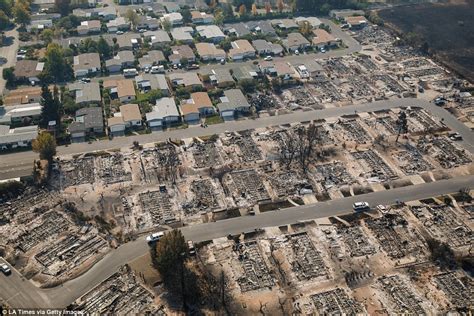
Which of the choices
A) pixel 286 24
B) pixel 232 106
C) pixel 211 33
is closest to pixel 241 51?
pixel 211 33

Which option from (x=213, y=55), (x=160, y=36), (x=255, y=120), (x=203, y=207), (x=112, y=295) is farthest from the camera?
(x=160, y=36)

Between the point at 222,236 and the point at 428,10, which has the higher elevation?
the point at 428,10

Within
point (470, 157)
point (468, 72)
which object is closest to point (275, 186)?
point (470, 157)

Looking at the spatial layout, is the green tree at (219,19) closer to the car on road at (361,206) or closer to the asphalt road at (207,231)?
the asphalt road at (207,231)

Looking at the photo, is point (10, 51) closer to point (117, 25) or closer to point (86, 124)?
point (117, 25)

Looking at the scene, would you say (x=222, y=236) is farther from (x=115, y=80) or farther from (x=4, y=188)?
(x=115, y=80)

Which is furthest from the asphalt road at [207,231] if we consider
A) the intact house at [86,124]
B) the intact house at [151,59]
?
the intact house at [151,59]
